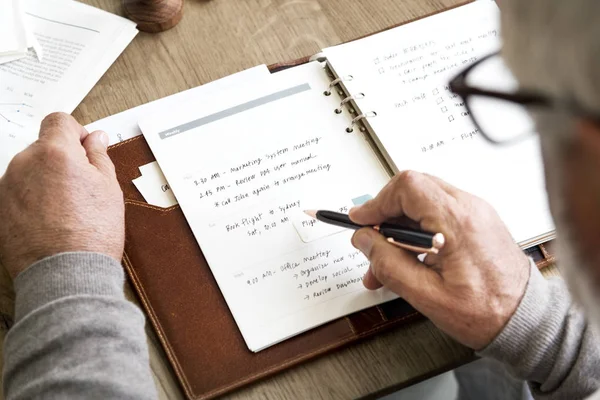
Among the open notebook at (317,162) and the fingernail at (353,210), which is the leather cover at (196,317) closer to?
the open notebook at (317,162)

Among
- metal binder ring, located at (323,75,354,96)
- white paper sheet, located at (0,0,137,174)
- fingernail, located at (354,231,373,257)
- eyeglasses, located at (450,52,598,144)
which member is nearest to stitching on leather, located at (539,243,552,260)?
eyeglasses, located at (450,52,598,144)

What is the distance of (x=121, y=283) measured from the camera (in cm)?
81

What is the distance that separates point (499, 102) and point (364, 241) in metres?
0.30

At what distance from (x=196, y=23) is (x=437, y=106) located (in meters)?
0.43

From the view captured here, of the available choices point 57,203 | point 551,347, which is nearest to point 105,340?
point 57,203

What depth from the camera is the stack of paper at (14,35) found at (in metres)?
Result: 1.08

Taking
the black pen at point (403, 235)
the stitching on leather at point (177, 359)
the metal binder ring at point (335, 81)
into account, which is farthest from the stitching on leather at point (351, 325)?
the metal binder ring at point (335, 81)

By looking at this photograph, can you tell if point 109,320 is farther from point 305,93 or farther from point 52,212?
point 305,93

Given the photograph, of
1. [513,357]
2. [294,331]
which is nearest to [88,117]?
[294,331]

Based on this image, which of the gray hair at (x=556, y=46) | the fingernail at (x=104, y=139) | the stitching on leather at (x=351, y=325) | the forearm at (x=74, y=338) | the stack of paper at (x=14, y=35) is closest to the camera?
the gray hair at (x=556, y=46)

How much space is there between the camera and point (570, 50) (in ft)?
1.42

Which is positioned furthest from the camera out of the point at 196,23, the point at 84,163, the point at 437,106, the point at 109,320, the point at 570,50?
the point at 196,23

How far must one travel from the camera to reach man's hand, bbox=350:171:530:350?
0.77 meters

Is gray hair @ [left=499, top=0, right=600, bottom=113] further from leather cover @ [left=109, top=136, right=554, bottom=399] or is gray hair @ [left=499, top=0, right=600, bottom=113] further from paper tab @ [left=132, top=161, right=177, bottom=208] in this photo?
paper tab @ [left=132, top=161, right=177, bottom=208]
